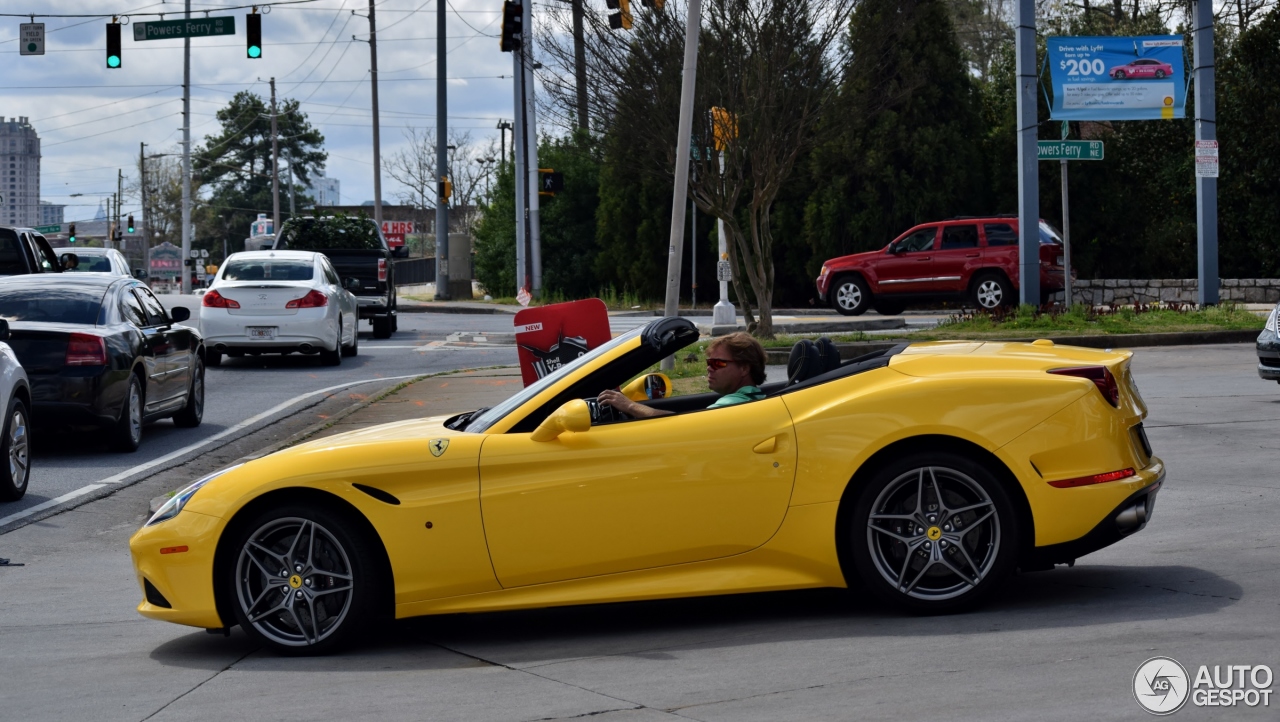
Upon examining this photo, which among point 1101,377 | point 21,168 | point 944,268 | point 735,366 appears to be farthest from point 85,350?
→ point 21,168

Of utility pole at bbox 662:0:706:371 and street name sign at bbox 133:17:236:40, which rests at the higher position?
street name sign at bbox 133:17:236:40

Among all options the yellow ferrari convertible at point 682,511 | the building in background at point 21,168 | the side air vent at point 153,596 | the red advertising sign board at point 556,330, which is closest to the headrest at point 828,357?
the yellow ferrari convertible at point 682,511

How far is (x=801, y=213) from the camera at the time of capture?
3403cm

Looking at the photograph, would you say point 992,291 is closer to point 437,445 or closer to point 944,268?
point 944,268

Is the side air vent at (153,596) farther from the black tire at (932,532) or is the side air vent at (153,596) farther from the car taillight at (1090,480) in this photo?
the car taillight at (1090,480)

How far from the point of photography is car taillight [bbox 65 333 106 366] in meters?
11.9

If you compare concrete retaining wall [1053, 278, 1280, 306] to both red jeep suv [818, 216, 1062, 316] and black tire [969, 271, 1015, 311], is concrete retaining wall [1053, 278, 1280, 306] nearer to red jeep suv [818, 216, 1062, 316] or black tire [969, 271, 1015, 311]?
black tire [969, 271, 1015, 311]

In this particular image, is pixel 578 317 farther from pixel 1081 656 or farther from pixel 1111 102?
pixel 1111 102

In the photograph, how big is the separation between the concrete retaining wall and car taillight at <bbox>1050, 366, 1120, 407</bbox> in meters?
24.5

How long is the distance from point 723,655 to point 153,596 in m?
2.35

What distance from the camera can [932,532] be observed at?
5645mm

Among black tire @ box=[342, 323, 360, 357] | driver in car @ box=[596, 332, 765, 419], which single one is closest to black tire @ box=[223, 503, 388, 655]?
driver in car @ box=[596, 332, 765, 419]

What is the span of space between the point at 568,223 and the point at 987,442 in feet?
114

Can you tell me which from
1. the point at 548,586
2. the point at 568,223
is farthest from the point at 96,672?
the point at 568,223
